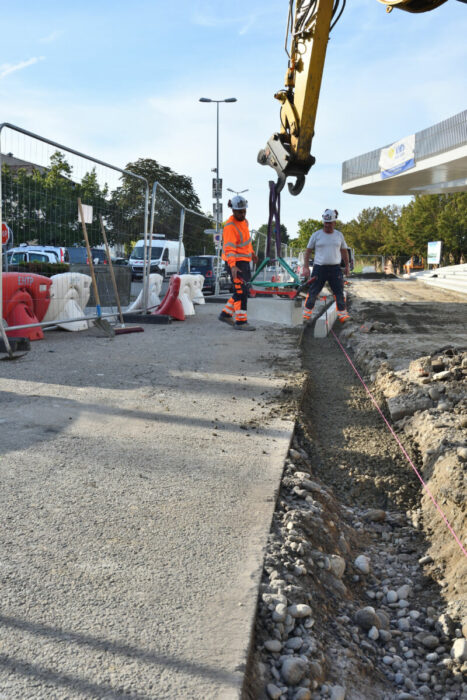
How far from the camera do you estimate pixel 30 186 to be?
314 inches

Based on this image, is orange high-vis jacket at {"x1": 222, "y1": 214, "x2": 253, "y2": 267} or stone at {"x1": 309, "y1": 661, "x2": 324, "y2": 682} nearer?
stone at {"x1": 309, "y1": 661, "x2": 324, "y2": 682}

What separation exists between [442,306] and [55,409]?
572 inches

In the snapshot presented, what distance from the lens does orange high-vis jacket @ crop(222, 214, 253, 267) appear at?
31.6 feet

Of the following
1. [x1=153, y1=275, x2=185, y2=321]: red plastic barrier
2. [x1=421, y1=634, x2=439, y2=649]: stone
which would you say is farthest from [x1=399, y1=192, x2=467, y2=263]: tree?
[x1=421, y1=634, x2=439, y2=649]: stone

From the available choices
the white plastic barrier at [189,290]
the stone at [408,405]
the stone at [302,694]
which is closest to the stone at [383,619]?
the stone at [302,694]

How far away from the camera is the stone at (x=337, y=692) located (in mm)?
1897

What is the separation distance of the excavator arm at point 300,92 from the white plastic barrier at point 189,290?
3851 mm

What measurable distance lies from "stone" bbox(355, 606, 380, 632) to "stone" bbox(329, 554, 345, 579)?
8.9 inches

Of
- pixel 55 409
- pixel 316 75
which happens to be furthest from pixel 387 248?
pixel 55 409

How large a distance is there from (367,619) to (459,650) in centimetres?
37

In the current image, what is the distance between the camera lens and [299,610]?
7.25 feet

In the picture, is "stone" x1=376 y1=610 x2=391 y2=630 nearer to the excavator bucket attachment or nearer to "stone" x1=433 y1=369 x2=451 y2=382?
"stone" x1=433 y1=369 x2=451 y2=382

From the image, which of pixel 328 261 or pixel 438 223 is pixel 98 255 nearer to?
pixel 328 261

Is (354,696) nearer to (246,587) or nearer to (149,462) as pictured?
(246,587)
